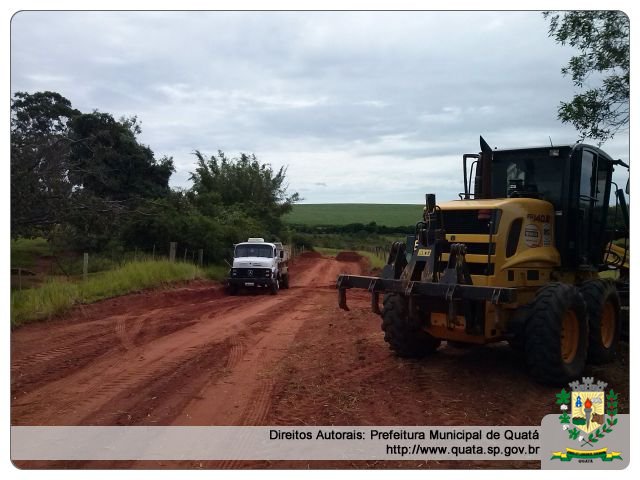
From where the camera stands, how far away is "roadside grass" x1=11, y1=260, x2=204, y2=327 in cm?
1263

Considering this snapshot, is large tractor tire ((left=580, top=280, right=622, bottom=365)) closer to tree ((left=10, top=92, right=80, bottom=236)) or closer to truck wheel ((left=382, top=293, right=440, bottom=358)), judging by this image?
truck wheel ((left=382, top=293, right=440, bottom=358))

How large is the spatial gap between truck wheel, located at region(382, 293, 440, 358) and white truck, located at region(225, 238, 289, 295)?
13.7 metres

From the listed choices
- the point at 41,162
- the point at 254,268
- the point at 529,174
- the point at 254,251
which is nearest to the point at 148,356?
the point at 41,162

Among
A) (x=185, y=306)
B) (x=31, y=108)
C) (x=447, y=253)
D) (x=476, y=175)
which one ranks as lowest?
(x=185, y=306)

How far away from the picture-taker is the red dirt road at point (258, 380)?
19.8 feet

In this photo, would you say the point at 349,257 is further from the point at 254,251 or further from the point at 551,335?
the point at 551,335

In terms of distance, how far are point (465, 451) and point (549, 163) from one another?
4828mm

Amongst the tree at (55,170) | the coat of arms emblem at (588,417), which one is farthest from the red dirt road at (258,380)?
the tree at (55,170)

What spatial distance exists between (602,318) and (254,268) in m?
15.5

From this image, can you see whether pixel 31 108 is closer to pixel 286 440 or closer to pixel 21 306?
pixel 21 306

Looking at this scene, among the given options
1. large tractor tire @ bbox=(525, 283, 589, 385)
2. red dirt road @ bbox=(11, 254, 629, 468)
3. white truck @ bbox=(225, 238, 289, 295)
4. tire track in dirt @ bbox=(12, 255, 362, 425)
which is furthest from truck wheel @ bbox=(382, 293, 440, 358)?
white truck @ bbox=(225, 238, 289, 295)

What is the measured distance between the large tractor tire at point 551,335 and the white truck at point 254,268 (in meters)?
15.7

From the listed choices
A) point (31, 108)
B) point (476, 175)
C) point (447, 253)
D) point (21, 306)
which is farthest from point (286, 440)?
point (21, 306)

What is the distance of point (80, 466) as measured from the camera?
4.87m
